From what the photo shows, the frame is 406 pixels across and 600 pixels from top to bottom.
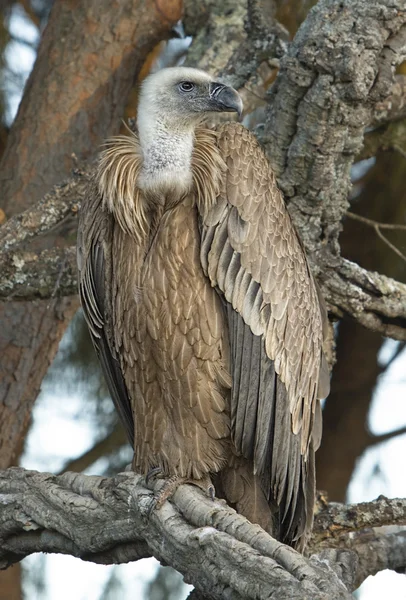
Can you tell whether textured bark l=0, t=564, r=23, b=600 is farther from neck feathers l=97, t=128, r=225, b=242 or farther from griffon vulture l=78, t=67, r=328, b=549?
neck feathers l=97, t=128, r=225, b=242

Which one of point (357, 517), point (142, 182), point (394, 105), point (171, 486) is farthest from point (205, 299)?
point (394, 105)

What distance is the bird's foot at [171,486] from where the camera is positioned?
3.50 m

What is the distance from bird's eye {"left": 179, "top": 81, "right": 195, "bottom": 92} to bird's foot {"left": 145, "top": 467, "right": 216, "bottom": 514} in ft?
4.80

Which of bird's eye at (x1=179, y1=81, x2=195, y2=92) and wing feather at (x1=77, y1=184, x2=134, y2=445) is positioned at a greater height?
bird's eye at (x1=179, y1=81, x2=195, y2=92)

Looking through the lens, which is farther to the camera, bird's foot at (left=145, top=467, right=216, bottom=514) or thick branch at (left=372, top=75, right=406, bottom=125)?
thick branch at (left=372, top=75, right=406, bottom=125)

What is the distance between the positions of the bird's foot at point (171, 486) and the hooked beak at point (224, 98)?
4.59ft

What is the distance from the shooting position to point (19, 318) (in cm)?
554

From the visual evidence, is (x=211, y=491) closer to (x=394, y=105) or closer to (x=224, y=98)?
(x=224, y=98)

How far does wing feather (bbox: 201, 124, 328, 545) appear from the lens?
12.8 feet

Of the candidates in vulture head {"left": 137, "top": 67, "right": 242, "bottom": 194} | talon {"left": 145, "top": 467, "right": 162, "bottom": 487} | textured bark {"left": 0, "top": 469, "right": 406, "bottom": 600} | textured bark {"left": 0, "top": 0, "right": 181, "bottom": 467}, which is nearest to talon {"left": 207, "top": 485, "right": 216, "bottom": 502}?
textured bark {"left": 0, "top": 469, "right": 406, "bottom": 600}

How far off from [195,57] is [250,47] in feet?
1.74

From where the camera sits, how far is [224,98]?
4.03m

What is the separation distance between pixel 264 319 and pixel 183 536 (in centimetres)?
102

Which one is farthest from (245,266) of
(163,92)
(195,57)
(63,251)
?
(195,57)
